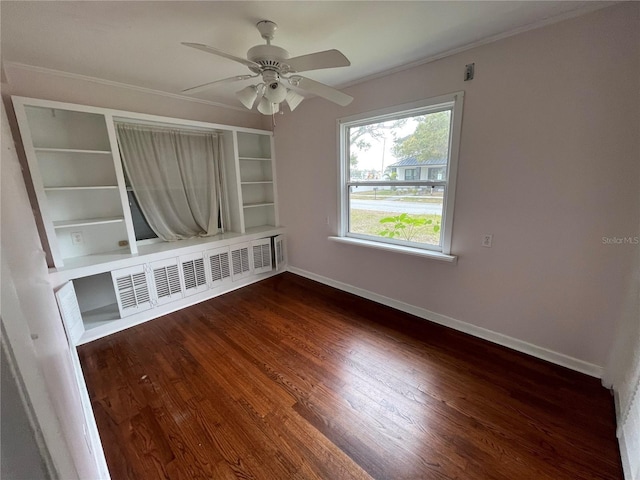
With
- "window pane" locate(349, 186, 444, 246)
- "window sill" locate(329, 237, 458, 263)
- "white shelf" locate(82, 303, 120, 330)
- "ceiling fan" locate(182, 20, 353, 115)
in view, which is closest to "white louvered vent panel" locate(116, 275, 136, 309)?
"white shelf" locate(82, 303, 120, 330)

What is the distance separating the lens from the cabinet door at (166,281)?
284 centimetres

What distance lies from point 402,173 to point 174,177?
280cm

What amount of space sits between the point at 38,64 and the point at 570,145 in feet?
14.4

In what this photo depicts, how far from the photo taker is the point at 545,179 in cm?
193

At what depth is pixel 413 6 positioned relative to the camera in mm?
1622

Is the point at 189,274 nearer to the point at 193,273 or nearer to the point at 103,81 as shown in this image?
the point at 193,273

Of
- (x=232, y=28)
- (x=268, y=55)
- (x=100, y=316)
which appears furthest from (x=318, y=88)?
(x=100, y=316)

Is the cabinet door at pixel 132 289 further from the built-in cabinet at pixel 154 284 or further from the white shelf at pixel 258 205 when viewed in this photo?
the white shelf at pixel 258 205

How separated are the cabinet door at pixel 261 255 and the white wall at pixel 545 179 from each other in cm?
218

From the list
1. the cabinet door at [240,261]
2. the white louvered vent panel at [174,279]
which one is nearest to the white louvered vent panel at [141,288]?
the white louvered vent panel at [174,279]

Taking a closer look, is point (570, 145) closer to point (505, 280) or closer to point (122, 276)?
point (505, 280)

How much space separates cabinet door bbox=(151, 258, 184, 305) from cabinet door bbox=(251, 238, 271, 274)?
1033mm

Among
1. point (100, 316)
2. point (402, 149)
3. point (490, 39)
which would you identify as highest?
point (490, 39)

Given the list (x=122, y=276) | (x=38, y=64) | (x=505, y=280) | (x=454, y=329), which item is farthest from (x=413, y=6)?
(x=122, y=276)
